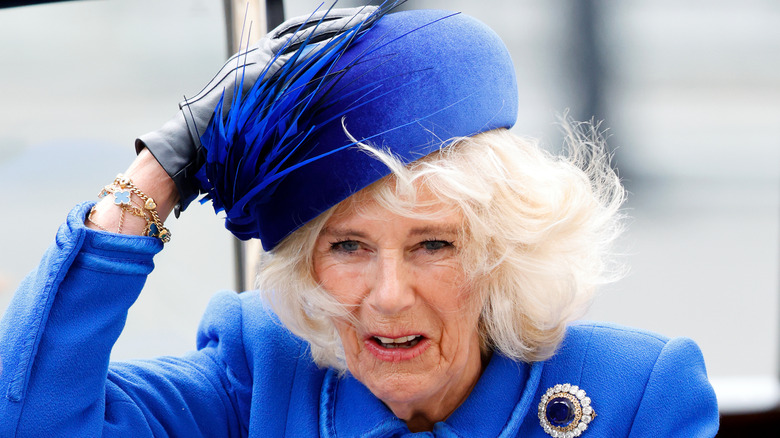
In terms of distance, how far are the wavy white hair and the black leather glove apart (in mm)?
257

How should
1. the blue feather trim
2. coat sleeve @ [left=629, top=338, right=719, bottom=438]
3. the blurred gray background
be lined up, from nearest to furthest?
the blue feather trim
coat sleeve @ [left=629, top=338, right=719, bottom=438]
the blurred gray background

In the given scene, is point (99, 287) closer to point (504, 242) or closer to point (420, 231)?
point (420, 231)

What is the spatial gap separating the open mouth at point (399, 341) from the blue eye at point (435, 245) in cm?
18

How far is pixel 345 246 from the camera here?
147 centimetres

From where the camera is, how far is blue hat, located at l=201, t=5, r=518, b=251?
1.32 meters

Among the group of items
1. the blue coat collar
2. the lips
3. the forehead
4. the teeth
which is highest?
the forehead

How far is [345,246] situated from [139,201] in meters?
0.40

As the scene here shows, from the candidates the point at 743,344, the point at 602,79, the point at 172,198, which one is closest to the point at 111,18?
the point at 172,198

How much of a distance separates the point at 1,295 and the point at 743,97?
2752 millimetres

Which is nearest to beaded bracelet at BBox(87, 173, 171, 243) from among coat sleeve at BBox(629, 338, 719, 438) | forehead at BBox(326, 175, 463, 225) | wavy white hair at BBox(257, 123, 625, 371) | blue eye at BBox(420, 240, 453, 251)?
wavy white hair at BBox(257, 123, 625, 371)

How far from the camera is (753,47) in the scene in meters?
2.82

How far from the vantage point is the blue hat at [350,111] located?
52.0 inches

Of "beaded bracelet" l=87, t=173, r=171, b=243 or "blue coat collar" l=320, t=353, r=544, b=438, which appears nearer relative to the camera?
"beaded bracelet" l=87, t=173, r=171, b=243

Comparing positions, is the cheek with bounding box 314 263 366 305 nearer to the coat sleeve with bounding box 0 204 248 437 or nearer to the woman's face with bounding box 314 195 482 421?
the woman's face with bounding box 314 195 482 421
